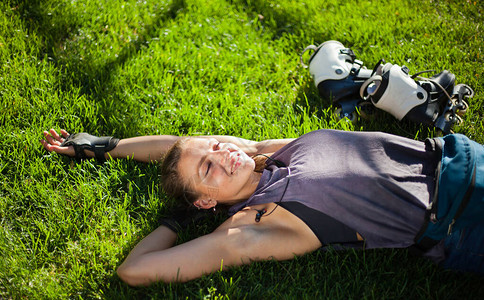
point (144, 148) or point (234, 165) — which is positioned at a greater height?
point (234, 165)

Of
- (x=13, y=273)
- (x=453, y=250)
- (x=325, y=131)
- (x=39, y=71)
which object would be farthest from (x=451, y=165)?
(x=39, y=71)

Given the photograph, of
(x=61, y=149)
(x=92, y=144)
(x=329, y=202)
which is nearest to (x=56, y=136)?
(x=61, y=149)

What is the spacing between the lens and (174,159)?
2.58m

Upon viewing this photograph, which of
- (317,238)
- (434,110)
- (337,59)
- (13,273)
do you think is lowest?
(13,273)

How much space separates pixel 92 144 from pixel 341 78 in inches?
83.9

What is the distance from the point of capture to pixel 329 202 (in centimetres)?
226

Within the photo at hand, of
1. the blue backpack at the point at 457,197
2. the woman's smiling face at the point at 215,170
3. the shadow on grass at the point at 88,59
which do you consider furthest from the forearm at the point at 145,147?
the blue backpack at the point at 457,197

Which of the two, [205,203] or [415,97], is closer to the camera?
[205,203]

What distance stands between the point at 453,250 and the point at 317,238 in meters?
0.75

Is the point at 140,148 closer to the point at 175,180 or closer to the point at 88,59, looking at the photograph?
the point at 175,180

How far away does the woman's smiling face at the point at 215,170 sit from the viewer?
2479 mm

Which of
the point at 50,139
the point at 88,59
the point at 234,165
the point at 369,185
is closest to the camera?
the point at 369,185

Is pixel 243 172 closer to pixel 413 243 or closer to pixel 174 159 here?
pixel 174 159

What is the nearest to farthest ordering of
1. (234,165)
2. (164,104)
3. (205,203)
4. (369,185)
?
(369,185) < (234,165) < (205,203) < (164,104)
